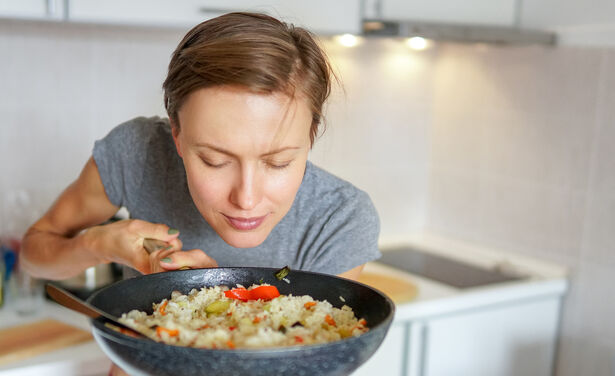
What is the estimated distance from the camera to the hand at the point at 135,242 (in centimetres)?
95

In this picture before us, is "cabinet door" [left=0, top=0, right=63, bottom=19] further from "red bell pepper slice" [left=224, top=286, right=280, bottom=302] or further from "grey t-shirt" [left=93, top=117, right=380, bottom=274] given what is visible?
"red bell pepper slice" [left=224, top=286, right=280, bottom=302]

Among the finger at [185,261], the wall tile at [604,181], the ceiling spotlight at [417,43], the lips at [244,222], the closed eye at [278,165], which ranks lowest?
the wall tile at [604,181]

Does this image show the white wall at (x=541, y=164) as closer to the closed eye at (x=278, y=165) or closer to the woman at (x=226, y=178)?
the woman at (x=226, y=178)

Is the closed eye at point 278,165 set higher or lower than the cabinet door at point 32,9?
lower

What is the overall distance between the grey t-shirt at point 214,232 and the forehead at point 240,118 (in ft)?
1.04

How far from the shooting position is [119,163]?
1260mm

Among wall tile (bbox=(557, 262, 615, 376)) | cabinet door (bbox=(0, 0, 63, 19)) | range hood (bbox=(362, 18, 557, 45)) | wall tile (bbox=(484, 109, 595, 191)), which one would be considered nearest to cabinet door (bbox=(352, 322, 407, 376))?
wall tile (bbox=(557, 262, 615, 376))

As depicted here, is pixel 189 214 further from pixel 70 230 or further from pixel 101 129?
pixel 101 129

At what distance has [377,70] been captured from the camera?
2408 mm

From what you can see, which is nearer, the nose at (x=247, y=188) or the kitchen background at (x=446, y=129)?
the nose at (x=247, y=188)

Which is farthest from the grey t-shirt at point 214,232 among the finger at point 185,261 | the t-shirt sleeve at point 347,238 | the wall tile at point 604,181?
the wall tile at point 604,181

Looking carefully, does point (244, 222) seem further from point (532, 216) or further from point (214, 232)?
point (532, 216)

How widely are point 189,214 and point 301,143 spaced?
39cm

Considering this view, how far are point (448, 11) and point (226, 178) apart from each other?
4.73 feet
